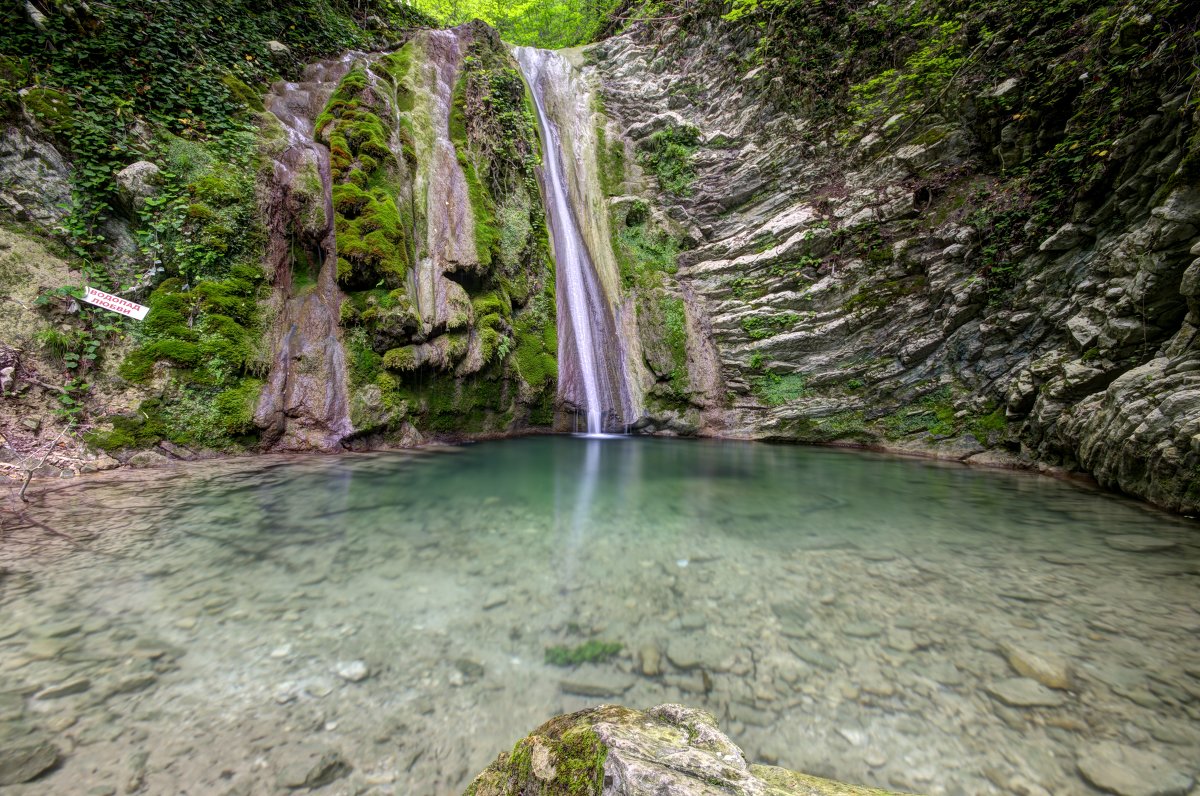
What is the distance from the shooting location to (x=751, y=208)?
37.4 feet

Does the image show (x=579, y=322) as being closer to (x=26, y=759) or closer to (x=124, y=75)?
(x=124, y=75)

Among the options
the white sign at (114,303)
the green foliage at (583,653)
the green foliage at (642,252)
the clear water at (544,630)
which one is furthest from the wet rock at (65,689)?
the green foliage at (642,252)

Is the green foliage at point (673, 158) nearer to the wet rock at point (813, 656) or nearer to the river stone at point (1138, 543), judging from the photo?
the river stone at point (1138, 543)

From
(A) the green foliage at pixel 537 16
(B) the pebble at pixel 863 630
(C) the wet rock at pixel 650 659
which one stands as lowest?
(C) the wet rock at pixel 650 659

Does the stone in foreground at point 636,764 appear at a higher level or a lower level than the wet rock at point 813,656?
higher

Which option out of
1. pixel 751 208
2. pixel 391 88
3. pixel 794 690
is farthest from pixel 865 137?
pixel 794 690

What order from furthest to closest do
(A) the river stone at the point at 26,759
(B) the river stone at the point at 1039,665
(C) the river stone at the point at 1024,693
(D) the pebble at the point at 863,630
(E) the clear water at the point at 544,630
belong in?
(D) the pebble at the point at 863,630 < (B) the river stone at the point at 1039,665 < (C) the river stone at the point at 1024,693 < (E) the clear water at the point at 544,630 < (A) the river stone at the point at 26,759

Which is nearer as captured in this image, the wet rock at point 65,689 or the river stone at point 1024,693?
the wet rock at point 65,689

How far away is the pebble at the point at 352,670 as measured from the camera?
1.95 metres

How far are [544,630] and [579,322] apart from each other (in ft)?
28.8

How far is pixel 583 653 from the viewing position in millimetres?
2217

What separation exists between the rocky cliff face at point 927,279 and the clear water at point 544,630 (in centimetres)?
212

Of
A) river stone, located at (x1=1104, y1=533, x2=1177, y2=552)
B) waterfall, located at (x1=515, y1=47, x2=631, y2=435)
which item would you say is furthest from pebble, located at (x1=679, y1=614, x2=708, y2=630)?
waterfall, located at (x1=515, y1=47, x2=631, y2=435)

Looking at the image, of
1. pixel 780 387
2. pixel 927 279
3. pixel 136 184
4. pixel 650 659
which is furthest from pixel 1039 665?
pixel 136 184
